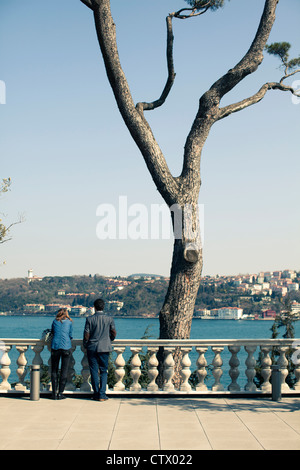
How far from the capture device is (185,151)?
11.5 metres

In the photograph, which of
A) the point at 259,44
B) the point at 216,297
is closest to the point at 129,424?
the point at 259,44

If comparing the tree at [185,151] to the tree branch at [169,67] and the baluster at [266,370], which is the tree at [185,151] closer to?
the tree branch at [169,67]

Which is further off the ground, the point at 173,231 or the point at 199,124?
the point at 199,124

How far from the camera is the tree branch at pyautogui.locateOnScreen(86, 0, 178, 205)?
11.2 m

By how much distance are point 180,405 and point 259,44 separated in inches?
296

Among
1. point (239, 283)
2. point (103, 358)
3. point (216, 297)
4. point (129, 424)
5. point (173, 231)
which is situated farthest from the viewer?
point (239, 283)

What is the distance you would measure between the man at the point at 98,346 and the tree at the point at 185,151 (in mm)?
1976

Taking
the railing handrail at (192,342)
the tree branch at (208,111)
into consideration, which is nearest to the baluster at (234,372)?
the railing handrail at (192,342)

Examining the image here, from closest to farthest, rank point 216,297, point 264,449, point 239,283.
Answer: point 264,449
point 216,297
point 239,283

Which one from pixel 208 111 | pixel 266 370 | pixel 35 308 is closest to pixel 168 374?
pixel 266 370

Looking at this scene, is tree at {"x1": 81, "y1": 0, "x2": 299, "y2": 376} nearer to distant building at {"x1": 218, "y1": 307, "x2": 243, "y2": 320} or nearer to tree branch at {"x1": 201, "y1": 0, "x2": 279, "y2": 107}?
tree branch at {"x1": 201, "y1": 0, "x2": 279, "y2": 107}

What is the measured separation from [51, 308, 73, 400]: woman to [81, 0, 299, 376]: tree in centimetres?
229
